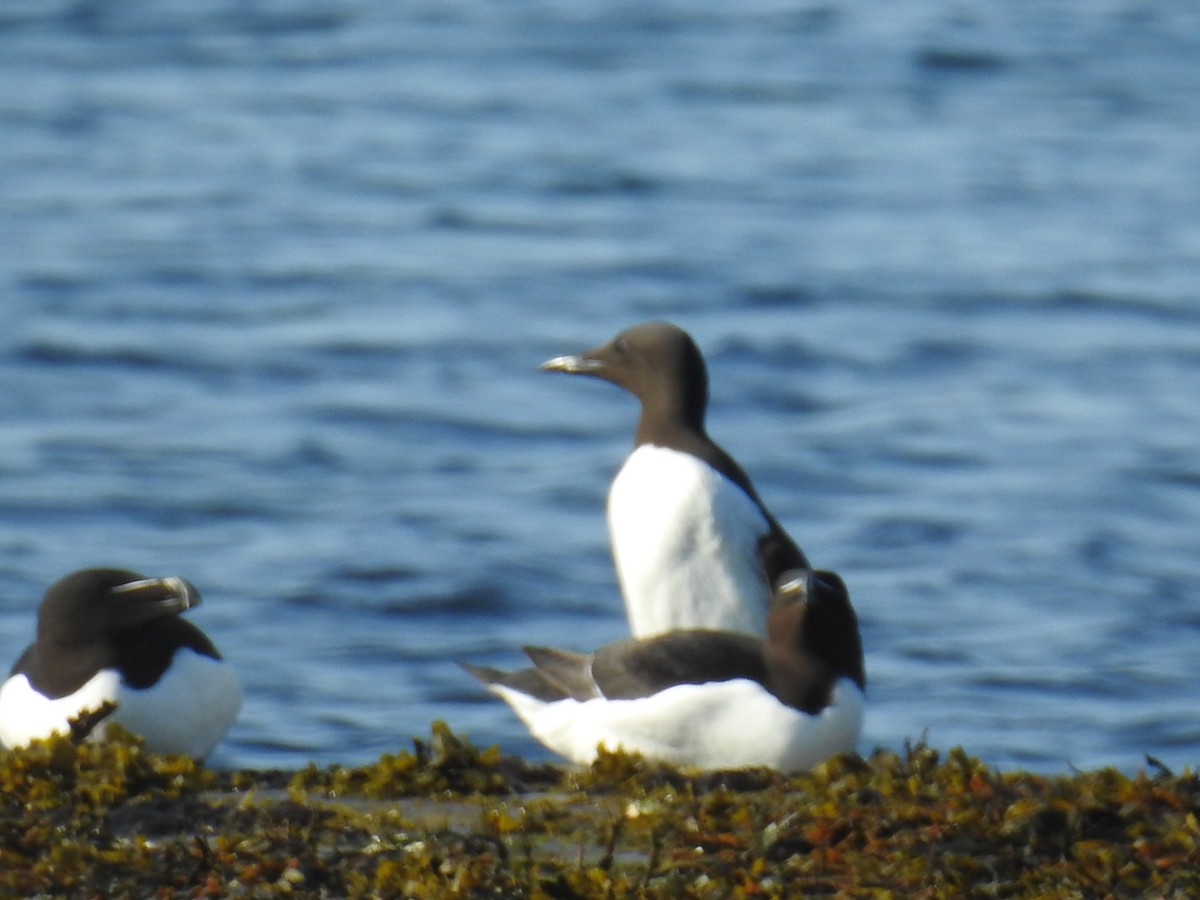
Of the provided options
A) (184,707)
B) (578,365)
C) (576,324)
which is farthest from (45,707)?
(576,324)

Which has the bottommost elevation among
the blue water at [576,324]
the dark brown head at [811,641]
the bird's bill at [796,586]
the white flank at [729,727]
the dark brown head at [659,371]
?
the blue water at [576,324]

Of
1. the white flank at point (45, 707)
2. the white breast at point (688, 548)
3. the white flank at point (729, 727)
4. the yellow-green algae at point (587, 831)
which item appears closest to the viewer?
the yellow-green algae at point (587, 831)

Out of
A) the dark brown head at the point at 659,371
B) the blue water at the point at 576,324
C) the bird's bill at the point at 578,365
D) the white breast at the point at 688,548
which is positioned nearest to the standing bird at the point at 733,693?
the white breast at the point at 688,548

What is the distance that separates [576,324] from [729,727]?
12.0 m

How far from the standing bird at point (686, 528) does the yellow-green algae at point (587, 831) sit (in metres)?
2.00

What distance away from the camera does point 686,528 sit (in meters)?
8.76

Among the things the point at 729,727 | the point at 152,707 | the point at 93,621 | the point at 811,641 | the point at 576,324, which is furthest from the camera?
the point at 576,324

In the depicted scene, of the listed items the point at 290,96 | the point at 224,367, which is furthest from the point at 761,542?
the point at 290,96

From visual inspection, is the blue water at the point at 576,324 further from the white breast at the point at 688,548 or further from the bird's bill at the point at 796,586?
the bird's bill at the point at 796,586

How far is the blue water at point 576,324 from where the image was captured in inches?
512

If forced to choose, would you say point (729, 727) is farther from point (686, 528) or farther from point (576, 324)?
point (576, 324)

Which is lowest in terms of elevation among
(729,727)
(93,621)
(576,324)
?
(576,324)

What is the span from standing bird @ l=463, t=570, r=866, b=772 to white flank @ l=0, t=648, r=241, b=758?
3.45 ft

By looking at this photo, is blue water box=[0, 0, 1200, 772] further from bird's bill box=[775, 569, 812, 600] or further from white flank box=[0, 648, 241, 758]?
bird's bill box=[775, 569, 812, 600]
